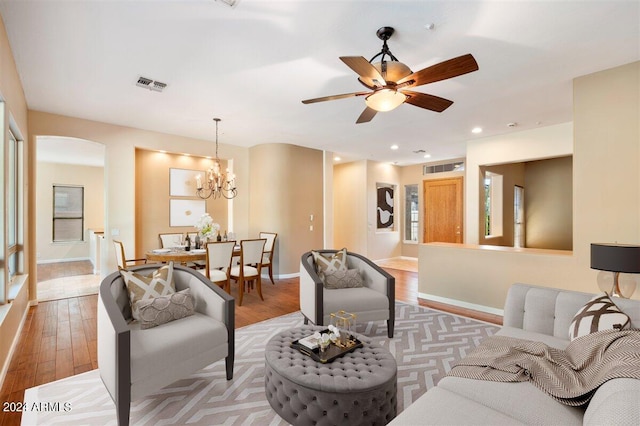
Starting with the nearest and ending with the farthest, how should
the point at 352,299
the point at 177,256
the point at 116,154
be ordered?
the point at 352,299, the point at 177,256, the point at 116,154

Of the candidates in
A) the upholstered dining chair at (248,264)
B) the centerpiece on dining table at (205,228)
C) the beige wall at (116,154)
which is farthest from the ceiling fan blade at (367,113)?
the beige wall at (116,154)

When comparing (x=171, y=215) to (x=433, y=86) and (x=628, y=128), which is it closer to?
(x=433, y=86)

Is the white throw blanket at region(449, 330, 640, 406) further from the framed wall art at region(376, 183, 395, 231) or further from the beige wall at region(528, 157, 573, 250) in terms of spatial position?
the framed wall art at region(376, 183, 395, 231)

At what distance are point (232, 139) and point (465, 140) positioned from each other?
4.57 m

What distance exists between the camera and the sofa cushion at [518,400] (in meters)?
1.38

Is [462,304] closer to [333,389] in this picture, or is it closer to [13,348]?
[333,389]

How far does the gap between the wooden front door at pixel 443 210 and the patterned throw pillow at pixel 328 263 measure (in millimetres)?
5275

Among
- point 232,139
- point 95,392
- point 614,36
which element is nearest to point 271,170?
point 232,139

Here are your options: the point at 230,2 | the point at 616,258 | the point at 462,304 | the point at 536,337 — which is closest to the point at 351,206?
the point at 462,304

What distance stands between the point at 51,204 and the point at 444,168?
10.8 meters

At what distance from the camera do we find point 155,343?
206 centimetres

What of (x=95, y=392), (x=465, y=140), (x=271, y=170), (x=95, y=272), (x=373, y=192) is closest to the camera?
(x=95, y=392)

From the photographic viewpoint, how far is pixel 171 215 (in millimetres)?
6059

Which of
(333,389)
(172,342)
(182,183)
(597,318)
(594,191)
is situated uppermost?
(182,183)
